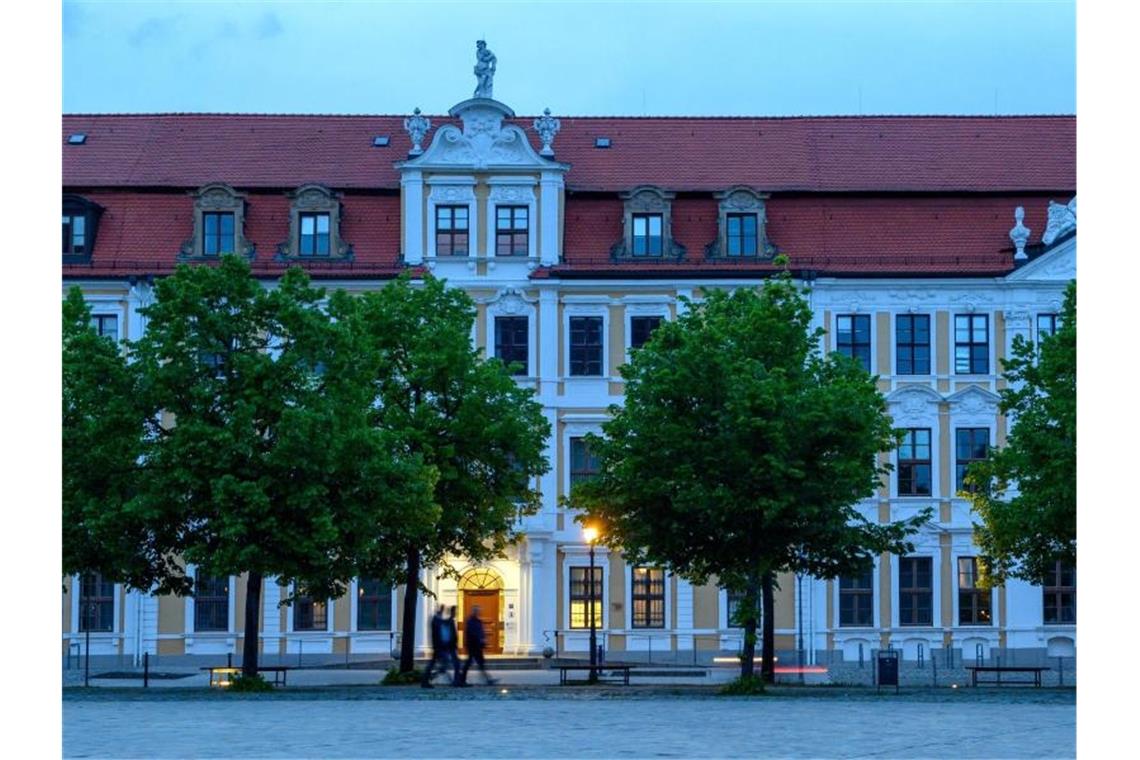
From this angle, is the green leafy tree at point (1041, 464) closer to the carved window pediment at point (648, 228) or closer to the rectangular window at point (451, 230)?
the carved window pediment at point (648, 228)

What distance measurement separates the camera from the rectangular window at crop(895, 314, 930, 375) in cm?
5959

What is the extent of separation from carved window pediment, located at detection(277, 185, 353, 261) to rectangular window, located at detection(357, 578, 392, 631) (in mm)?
10103

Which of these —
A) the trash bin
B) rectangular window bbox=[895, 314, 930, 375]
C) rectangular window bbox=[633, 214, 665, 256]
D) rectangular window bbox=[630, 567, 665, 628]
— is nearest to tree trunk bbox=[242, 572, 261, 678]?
the trash bin

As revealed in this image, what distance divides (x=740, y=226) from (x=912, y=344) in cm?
633

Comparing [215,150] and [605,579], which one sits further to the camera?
[215,150]

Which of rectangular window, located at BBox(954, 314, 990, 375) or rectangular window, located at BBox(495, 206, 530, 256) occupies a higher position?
rectangular window, located at BBox(495, 206, 530, 256)

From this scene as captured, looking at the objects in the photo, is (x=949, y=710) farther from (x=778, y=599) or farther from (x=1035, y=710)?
(x=778, y=599)

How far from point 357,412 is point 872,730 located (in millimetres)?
17222

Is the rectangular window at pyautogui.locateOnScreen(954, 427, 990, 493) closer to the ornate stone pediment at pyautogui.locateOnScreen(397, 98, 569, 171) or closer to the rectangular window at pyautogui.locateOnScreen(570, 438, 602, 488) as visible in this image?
the rectangular window at pyautogui.locateOnScreen(570, 438, 602, 488)

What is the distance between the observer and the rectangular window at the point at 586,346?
2341 inches

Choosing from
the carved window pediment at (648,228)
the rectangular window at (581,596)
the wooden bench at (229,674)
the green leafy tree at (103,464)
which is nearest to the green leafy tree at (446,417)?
the wooden bench at (229,674)

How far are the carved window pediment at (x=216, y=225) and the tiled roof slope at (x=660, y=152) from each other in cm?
85
